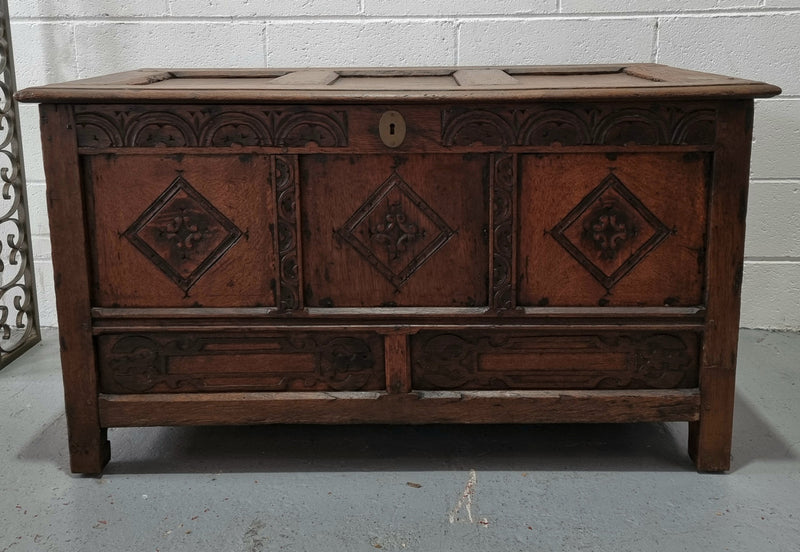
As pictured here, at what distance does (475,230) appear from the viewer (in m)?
1.95

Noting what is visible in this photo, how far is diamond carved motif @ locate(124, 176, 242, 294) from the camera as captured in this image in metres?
1.94

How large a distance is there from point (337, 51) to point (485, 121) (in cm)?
118

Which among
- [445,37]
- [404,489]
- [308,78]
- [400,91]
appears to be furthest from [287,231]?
[445,37]

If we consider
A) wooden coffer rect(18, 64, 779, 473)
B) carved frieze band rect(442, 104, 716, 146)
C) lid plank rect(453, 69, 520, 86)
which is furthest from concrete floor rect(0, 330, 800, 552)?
lid plank rect(453, 69, 520, 86)

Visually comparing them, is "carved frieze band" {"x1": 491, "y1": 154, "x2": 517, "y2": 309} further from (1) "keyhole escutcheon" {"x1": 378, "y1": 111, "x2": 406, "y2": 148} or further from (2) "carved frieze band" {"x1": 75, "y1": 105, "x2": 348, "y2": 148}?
(2) "carved frieze band" {"x1": 75, "y1": 105, "x2": 348, "y2": 148}

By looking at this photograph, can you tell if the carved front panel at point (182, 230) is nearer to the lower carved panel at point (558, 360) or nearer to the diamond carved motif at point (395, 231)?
the diamond carved motif at point (395, 231)

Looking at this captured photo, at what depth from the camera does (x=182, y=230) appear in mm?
1953

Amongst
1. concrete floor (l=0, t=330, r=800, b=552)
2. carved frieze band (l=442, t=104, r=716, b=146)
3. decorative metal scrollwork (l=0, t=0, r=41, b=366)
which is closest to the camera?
concrete floor (l=0, t=330, r=800, b=552)

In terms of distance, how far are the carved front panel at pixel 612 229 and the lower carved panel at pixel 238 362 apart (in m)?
0.41

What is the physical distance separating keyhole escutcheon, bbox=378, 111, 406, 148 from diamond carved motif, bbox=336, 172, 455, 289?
0.07 m

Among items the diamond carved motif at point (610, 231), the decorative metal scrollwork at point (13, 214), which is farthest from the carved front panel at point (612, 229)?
the decorative metal scrollwork at point (13, 214)

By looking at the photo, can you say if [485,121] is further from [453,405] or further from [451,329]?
[453,405]

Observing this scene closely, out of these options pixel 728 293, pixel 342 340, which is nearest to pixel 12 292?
pixel 342 340

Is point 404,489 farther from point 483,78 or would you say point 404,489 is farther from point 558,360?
point 483,78
